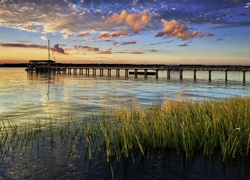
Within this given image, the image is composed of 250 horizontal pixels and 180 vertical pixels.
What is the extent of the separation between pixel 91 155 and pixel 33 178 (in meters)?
2.37

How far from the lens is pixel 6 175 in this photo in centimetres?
839

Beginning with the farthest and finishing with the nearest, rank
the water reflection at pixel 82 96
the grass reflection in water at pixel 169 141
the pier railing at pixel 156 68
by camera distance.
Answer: the pier railing at pixel 156 68 < the water reflection at pixel 82 96 < the grass reflection in water at pixel 169 141

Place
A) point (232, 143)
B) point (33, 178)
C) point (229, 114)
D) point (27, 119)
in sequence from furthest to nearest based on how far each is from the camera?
point (27, 119)
point (229, 114)
point (232, 143)
point (33, 178)

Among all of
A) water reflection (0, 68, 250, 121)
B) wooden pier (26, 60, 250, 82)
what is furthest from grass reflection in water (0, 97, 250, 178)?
wooden pier (26, 60, 250, 82)

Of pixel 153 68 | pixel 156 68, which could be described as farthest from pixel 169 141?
pixel 153 68

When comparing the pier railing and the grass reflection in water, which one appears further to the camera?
the pier railing

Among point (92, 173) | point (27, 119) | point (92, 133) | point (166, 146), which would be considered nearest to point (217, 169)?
point (166, 146)

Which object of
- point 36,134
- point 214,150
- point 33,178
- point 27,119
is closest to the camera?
point 33,178

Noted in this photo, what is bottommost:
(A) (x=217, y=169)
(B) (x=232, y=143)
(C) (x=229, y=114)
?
(A) (x=217, y=169)

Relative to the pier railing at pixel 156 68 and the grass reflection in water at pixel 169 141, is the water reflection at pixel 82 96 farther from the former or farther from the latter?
the pier railing at pixel 156 68

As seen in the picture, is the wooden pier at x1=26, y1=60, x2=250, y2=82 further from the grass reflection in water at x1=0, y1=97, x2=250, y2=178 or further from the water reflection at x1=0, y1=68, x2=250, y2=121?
the grass reflection in water at x1=0, y1=97, x2=250, y2=178

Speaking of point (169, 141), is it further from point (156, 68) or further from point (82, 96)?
point (156, 68)

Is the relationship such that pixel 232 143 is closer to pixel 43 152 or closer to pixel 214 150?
pixel 214 150

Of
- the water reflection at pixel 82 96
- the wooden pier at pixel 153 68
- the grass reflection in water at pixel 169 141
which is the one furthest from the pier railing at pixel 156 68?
the grass reflection in water at pixel 169 141
